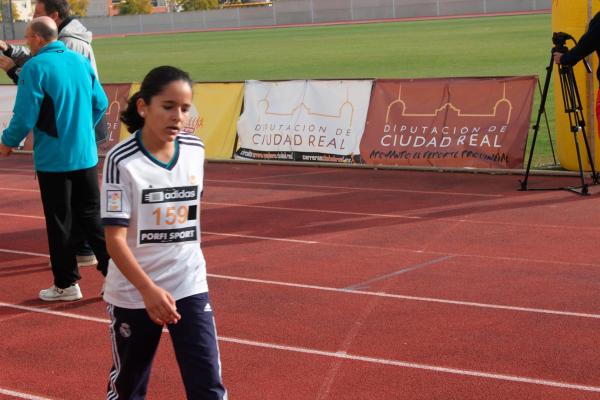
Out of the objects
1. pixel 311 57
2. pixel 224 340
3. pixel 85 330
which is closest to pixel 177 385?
pixel 224 340

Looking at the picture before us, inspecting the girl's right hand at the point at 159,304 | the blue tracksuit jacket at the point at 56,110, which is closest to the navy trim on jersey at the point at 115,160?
the girl's right hand at the point at 159,304

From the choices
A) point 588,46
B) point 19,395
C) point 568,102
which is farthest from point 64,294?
point 568,102

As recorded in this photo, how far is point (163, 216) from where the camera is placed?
169 inches

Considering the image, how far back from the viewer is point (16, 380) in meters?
6.17

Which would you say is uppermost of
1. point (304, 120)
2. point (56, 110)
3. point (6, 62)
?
point (6, 62)

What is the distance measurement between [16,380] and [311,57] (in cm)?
3506

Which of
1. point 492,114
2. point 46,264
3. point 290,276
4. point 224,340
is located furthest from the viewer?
point 492,114

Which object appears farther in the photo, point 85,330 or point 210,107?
point 210,107

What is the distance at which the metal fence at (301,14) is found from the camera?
74.1 metres

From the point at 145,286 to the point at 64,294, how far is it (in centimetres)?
410

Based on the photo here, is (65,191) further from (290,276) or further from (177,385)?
(177,385)

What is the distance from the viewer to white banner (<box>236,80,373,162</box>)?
14930 mm

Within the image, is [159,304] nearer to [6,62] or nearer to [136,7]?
[6,62]

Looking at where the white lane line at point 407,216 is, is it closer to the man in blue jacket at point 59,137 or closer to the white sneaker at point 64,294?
the man in blue jacket at point 59,137
